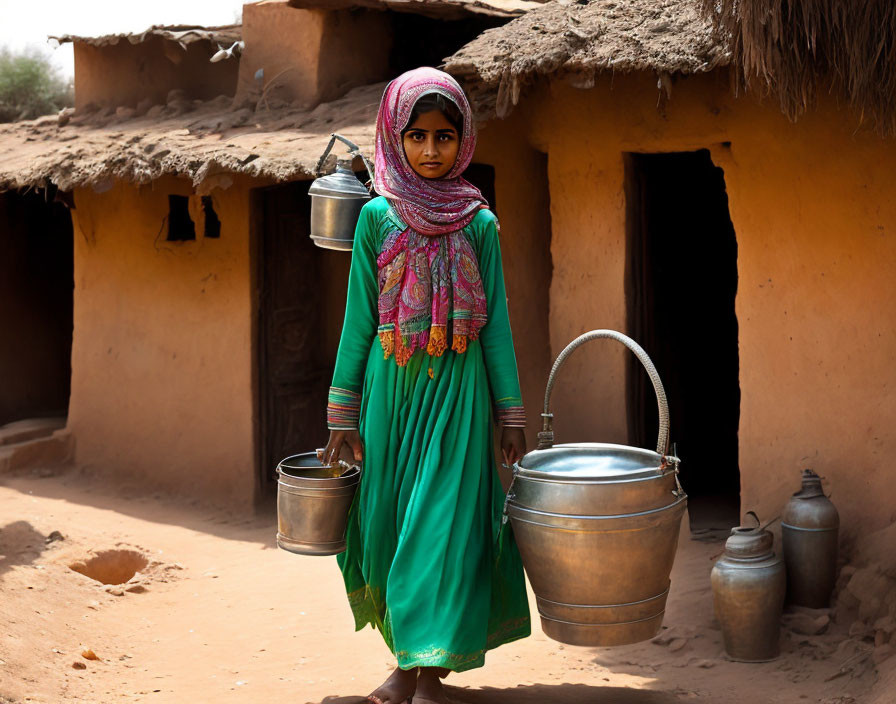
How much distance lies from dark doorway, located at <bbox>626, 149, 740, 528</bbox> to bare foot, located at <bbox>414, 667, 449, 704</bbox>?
2.77 metres

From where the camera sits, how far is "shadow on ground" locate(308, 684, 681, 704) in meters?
3.82

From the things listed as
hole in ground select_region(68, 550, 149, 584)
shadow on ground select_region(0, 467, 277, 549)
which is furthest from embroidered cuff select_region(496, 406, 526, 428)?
shadow on ground select_region(0, 467, 277, 549)

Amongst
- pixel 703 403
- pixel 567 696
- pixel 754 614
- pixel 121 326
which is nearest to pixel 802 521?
pixel 754 614

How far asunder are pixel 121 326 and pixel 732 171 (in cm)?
463

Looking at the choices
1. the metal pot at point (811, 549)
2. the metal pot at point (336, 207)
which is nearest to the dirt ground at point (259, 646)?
the metal pot at point (811, 549)

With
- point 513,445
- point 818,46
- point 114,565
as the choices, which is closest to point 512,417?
point 513,445

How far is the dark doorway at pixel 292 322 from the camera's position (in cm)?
766

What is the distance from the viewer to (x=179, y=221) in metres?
8.04

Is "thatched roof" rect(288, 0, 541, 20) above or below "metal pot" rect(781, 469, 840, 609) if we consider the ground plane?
above

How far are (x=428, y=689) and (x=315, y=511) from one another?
0.64m

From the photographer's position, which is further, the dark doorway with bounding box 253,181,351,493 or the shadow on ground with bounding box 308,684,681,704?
the dark doorway with bounding box 253,181,351,493

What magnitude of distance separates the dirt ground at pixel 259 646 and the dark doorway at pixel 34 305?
156 inches

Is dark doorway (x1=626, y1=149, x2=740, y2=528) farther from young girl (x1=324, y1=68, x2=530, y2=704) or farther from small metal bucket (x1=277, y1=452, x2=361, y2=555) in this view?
small metal bucket (x1=277, y1=452, x2=361, y2=555)

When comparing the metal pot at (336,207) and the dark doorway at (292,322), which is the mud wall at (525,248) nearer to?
the dark doorway at (292,322)
